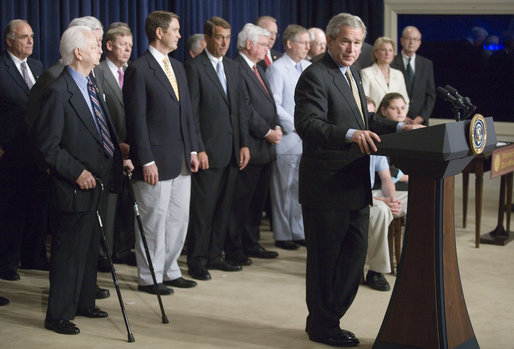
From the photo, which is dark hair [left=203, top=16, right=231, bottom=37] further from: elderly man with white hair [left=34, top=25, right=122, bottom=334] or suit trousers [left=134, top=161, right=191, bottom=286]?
elderly man with white hair [left=34, top=25, right=122, bottom=334]

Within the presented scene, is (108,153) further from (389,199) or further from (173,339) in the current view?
(389,199)

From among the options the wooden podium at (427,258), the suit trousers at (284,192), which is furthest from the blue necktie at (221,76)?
the wooden podium at (427,258)

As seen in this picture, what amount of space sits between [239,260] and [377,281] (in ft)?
3.31

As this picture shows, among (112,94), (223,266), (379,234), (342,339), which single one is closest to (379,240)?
(379,234)

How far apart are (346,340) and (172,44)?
1.95 m

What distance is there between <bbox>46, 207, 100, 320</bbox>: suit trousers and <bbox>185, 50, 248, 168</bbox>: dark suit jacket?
3.95 ft

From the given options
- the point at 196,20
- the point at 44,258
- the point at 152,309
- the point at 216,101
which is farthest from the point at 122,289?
the point at 196,20

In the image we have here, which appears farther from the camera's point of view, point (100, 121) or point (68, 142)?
point (100, 121)

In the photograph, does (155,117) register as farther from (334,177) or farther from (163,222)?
(334,177)

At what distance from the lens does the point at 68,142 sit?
409 centimetres

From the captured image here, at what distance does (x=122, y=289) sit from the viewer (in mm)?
4977

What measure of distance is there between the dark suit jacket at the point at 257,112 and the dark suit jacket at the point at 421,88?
188 centimetres

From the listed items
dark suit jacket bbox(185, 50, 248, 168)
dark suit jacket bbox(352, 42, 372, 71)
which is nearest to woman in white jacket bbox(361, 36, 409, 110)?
dark suit jacket bbox(352, 42, 372, 71)

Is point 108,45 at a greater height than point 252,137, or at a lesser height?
greater
